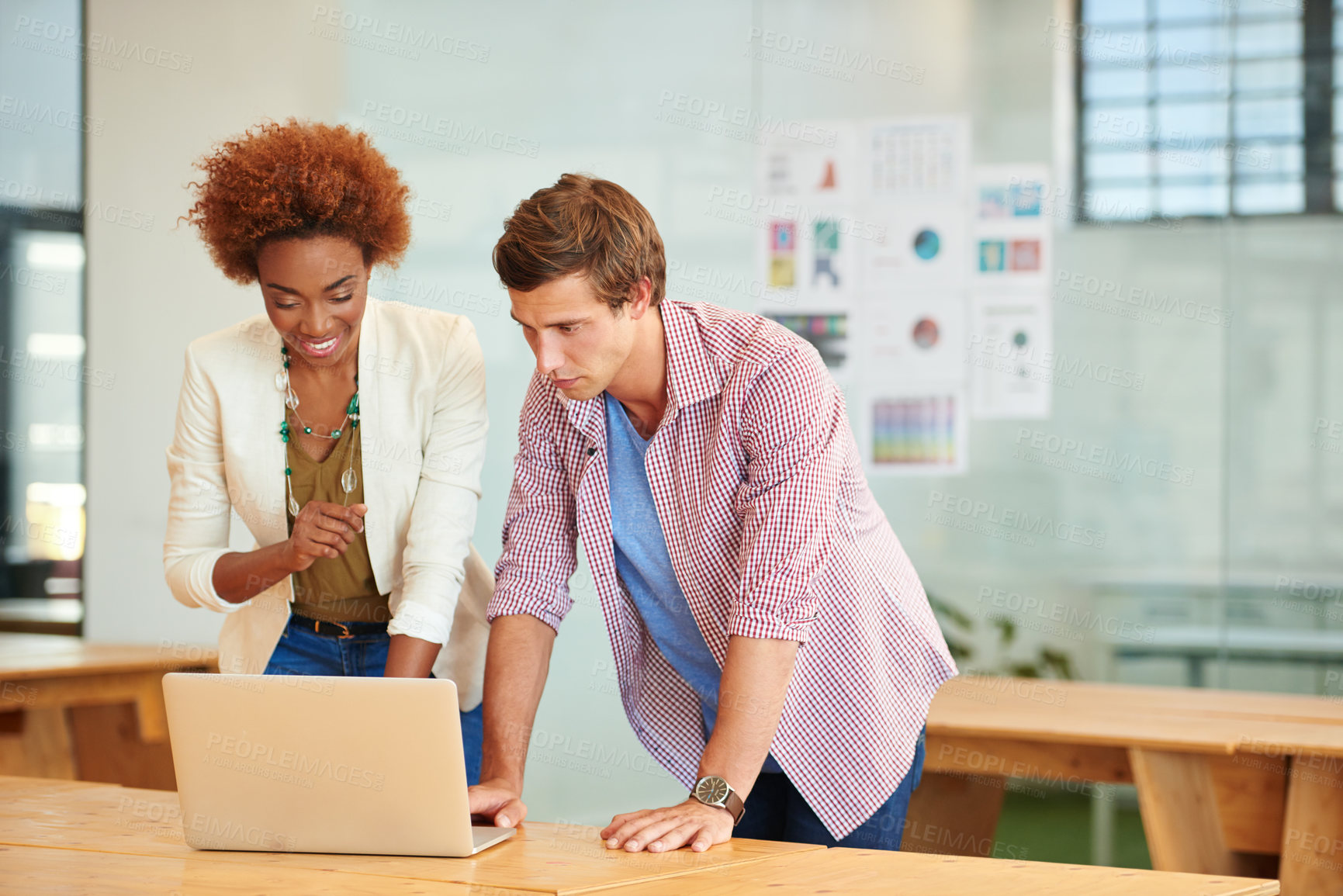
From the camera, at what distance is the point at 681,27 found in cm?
348

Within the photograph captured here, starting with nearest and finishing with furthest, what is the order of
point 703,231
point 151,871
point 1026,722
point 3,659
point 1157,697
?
point 151,871 → point 1026,722 → point 1157,697 → point 3,659 → point 703,231

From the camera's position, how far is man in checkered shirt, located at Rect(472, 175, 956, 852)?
1329 millimetres

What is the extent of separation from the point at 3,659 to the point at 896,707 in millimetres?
2323

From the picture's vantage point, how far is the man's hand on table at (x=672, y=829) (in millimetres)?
1232

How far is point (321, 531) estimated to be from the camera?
152 cm

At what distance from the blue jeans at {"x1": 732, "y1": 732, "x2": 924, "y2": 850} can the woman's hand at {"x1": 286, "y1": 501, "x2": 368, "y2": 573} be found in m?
0.61

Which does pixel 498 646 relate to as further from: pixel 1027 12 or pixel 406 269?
pixel 1027 12

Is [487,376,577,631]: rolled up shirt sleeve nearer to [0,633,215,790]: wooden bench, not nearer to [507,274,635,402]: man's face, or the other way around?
[507,274,635,402]: man's face

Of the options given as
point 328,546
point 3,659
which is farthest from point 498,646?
point 3,659
